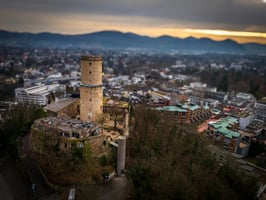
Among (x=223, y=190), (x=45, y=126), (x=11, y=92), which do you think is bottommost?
(x=11, y=92)

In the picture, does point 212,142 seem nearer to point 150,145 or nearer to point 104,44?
point 150,145

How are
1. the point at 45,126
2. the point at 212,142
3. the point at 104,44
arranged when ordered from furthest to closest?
1. the point at 104,44
2. the point at 212,142
3. the point at 45,126

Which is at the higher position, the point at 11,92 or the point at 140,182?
the point at 140,182

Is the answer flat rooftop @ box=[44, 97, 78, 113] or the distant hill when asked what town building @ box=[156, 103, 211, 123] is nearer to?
flat rooftop @ box=[44, 97, 78, 113]

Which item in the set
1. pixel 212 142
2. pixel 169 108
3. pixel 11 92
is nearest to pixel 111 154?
pixel 212 142

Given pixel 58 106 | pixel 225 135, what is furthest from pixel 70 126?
pixel 225 135

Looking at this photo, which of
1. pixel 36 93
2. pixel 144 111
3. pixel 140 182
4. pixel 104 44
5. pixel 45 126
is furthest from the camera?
pixel 104 44

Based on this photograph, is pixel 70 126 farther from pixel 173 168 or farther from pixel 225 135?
pixel 225 135

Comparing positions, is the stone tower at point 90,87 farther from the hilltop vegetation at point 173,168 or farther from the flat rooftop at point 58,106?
the hilltop vegetation at point 173,168

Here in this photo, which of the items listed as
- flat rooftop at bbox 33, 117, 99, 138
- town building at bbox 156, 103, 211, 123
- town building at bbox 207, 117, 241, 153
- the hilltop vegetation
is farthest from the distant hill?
the hilltop vegetation
